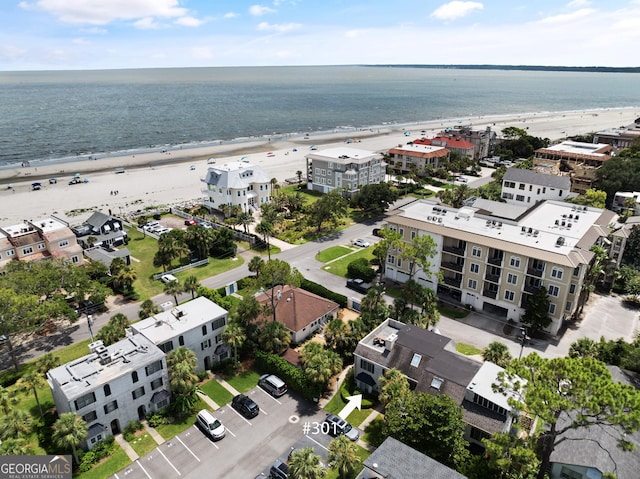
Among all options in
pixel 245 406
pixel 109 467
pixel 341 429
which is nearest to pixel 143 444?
pixel 109 467

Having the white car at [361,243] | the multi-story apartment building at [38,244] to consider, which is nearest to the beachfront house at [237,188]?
the white car at [361,243]

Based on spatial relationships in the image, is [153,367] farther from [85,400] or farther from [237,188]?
[237,188]

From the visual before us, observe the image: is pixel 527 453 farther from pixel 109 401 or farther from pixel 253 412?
pixel 109 401

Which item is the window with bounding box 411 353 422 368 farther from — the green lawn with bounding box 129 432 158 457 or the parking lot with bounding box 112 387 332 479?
the green lawn with bounding box 129 432 158 457

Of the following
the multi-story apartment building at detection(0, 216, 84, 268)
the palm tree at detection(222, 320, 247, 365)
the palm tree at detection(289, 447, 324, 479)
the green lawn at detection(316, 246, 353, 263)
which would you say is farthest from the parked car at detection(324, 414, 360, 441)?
the multi-story apartment building at detection(0, 216, 84, 268)

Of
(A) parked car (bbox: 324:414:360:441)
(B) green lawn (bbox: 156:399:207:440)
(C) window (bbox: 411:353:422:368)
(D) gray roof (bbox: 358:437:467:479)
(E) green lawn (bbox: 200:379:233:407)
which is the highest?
(C) window (bbox: 411:353:422:368)

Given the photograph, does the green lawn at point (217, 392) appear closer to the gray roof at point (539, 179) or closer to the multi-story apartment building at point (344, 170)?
the multi-story apartment building at point (344, 170)

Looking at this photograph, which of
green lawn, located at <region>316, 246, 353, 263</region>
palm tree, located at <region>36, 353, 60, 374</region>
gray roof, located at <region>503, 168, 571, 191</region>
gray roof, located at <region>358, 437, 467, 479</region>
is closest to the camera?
gray roof, located at <region>358, 437, 467, 479</region>
